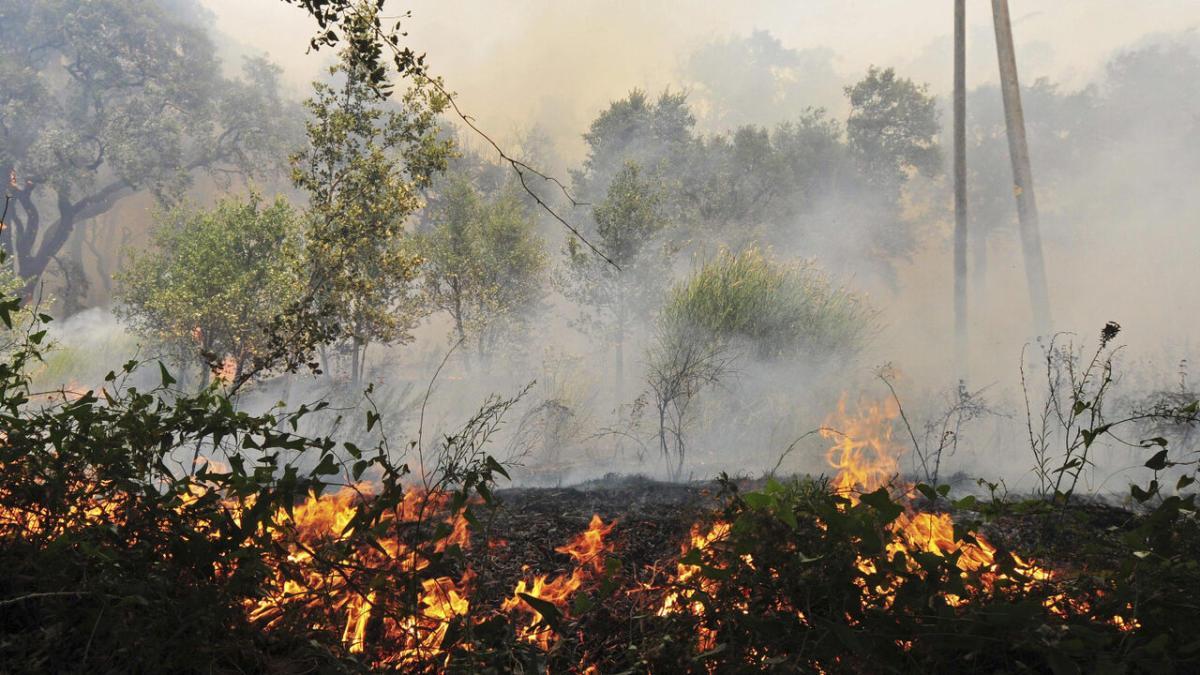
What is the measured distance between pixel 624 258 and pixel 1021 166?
10528 mm

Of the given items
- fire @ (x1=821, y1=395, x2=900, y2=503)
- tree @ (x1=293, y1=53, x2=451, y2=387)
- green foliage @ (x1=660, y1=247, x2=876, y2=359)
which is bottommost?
fire @ (x1=821, y1=395, x2=900, y2=503)

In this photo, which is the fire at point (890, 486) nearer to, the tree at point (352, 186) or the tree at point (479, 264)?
the tree at point (352, 186)

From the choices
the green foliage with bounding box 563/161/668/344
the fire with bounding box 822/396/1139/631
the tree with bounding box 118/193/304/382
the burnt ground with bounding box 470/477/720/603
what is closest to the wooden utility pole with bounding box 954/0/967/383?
the fire with bounding box 822/396/1139/631

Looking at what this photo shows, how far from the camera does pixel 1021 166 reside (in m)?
13.2

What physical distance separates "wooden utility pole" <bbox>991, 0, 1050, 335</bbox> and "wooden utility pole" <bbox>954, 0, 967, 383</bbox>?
182 centimetres

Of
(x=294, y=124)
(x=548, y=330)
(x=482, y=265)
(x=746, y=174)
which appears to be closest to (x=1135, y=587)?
(x=482, y=265)

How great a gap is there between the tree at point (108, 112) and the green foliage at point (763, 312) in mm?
22663

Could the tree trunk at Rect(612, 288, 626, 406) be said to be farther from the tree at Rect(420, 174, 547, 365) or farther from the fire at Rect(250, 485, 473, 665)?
the fire at Rect(250, 485, 473, 665)

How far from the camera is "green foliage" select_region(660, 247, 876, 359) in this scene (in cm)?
1355

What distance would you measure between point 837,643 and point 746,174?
93.8 ft

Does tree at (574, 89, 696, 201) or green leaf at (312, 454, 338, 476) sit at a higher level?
tree at (574, 89, 696, 201)

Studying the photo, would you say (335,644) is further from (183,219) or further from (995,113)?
(995,113)

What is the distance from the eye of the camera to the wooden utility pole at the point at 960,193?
15.3 metres

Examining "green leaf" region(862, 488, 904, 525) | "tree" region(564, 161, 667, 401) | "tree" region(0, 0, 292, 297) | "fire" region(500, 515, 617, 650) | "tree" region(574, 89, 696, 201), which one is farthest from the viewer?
"tree" region(574, 89, 696, 201)
